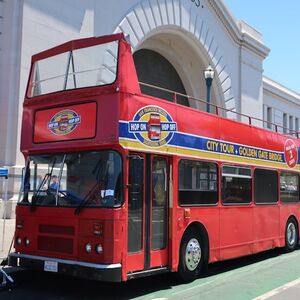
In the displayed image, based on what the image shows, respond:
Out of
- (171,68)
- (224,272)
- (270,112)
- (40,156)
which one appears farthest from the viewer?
(270,112)

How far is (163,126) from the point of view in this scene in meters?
9.16

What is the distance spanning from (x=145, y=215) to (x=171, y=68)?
2354cm

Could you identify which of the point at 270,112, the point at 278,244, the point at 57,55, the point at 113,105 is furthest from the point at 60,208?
the point at 270,112

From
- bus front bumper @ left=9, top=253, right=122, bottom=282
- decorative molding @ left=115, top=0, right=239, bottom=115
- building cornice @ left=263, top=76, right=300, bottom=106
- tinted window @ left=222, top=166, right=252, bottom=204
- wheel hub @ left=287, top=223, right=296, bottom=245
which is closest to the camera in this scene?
bus front bumper @ left=9, top=253, right=122, bottom=282

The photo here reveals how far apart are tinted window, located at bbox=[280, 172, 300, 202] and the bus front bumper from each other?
740 centimetres

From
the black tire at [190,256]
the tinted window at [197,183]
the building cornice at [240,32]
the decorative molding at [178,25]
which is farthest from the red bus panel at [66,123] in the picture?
the building cornice at [240,32]

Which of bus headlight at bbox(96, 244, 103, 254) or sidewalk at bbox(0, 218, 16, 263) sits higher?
bus headlight at bbox(96, 244, 103, 254)

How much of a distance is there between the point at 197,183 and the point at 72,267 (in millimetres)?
3229

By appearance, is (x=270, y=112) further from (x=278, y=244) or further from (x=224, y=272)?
(x=224, y=272)

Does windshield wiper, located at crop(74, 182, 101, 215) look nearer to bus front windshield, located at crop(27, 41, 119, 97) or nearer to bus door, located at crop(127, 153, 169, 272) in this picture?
bus door, located at crop(127, 153, 169, 272)

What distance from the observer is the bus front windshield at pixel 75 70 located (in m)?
8.66

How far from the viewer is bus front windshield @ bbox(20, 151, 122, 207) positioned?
26.6 ft

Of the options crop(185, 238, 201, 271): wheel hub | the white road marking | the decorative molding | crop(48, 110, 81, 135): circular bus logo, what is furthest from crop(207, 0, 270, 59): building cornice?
the white road marking

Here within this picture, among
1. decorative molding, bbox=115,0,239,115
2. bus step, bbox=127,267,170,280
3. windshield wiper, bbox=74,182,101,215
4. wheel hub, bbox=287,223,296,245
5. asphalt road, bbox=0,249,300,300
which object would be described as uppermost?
decorative molding, bbox=115,0,239,115
